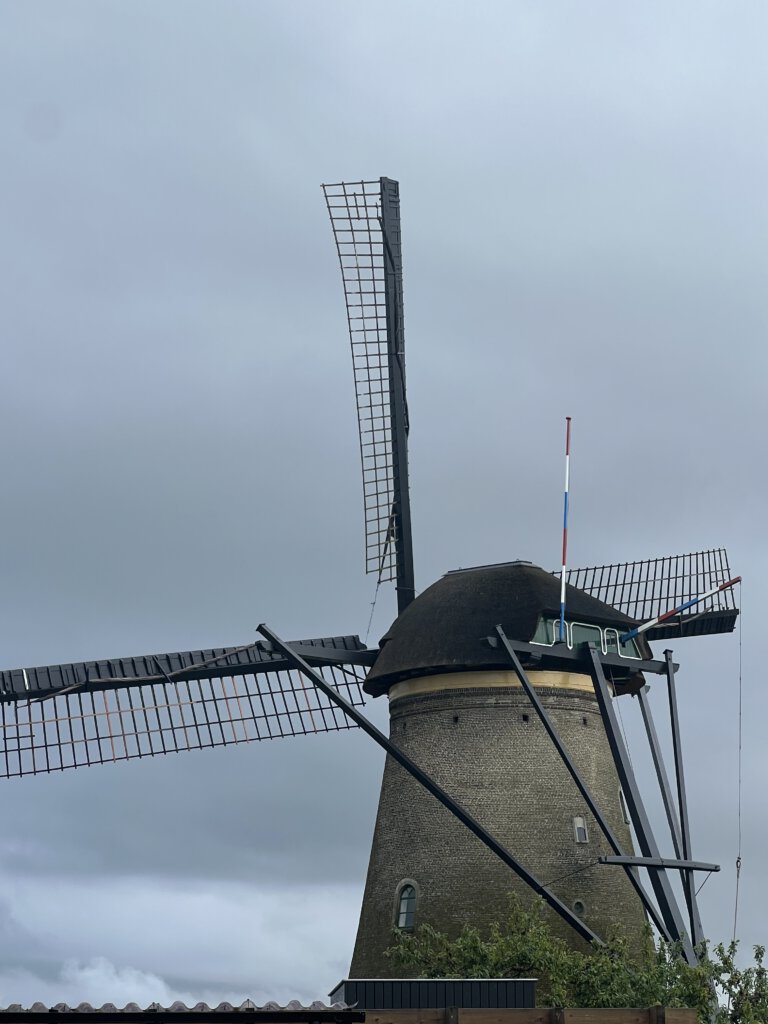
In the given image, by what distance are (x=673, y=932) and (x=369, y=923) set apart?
21.3ft

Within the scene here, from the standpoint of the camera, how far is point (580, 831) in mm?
35906

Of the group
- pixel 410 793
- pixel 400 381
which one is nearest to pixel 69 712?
pixel 410 793

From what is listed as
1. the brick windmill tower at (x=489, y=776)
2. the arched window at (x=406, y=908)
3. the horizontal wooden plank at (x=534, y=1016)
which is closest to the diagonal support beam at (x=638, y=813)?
the brick windmill tower at (x=489, y=776)

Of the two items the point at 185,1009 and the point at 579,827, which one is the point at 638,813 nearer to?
the point at 579,827

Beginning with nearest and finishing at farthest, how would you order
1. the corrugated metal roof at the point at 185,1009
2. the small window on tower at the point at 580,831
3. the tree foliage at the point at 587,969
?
the corrugated metal roof at the point at 185,1009, the tree foliage at the point at 587,969, the small window on tower at the point at 580,831

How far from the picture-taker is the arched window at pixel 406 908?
35.9 meters

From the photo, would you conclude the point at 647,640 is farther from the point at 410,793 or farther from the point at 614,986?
the point at 614,986

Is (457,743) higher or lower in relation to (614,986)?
higher

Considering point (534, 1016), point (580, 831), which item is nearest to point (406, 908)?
point (580, 831)

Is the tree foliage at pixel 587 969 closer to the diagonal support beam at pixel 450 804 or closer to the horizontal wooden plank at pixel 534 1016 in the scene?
the diagonal support beam at pixel 450 804

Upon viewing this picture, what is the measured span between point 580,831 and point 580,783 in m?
2.18

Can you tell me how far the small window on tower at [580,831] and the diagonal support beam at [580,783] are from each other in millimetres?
748

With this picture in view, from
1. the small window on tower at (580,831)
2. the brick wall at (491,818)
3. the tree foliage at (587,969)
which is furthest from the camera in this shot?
the small window on tower at (580,831)

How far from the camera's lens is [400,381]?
42.4 meters
